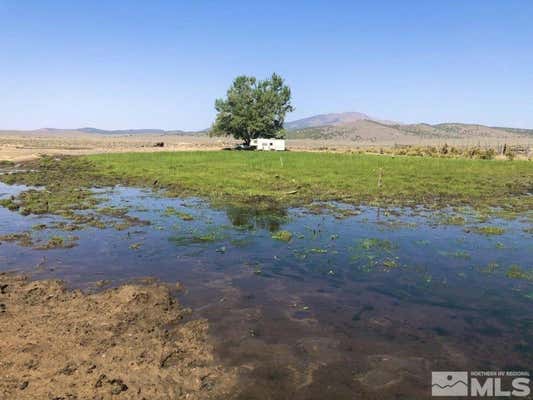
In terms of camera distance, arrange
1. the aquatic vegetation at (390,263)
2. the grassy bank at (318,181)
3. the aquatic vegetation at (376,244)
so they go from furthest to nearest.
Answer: the grassy bank at (318,181)
the aquatic vegetation at (376,244)
the aquatic vegetation at (390,263)

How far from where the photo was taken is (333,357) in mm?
8594

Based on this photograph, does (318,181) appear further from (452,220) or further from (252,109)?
(252,109)

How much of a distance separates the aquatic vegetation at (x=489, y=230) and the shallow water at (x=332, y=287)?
1.50 ft

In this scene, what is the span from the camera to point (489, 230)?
65.8ft

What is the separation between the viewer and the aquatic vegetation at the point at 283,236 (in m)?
18.3

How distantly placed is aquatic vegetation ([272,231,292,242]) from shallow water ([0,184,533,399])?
29 cm

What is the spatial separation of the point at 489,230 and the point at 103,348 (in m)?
19.3

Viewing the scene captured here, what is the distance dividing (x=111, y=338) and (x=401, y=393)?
6528mm

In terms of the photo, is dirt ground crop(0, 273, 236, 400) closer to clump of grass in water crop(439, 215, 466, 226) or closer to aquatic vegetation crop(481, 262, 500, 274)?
aquatic vegetation crop(481, 262, 500, 274)

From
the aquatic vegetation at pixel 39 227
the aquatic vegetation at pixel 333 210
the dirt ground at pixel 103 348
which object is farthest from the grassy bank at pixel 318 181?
the dirt ground at pixel 103 348

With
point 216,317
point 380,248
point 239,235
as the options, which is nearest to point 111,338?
point 216,317

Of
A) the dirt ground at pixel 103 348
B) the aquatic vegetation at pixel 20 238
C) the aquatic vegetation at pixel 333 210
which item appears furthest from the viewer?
the aquatic vegetation at pixel 333 210

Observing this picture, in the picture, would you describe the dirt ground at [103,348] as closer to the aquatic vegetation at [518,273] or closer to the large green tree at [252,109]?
the aquatic vegetation at [518,273]

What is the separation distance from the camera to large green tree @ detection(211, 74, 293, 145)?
84.1 m
